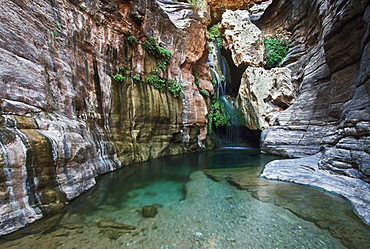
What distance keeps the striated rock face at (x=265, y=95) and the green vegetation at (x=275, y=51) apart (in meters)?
2.21

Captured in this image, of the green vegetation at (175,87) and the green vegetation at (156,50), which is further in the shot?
the green vegetation at (175,87)

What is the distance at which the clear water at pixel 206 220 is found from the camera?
249 centimetres

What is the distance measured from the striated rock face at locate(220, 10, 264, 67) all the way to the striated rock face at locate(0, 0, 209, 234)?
17.8 feet

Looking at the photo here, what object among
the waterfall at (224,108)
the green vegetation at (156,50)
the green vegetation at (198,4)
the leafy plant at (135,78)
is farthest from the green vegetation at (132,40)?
the waterfall at (224,108)

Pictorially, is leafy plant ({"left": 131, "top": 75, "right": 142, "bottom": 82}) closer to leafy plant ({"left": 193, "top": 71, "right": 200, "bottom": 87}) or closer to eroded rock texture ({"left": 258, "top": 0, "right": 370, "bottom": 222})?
leafy plant ({"left": 193, "top": 71, "right": 200, "bottom": 87})

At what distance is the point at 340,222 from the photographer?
292 cm

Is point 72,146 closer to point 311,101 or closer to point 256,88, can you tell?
point 311,101

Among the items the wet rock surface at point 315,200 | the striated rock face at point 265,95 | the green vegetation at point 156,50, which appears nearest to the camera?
the wet rock surface at point 315,200

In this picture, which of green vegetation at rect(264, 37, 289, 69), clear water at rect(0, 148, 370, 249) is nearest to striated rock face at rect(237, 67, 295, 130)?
green vegetation at rect(264, 37, 289, 69)

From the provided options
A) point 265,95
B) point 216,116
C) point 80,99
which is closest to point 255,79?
point 265,95

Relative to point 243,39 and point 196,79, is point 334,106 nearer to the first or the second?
point 196,79

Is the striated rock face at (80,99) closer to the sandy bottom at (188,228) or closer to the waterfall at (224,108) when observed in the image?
the sandy bottom at (188,228)

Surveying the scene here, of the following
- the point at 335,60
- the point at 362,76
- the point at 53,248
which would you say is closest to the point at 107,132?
the point at 53,248

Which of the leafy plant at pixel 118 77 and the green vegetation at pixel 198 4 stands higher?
the green vegetation at pixel 198 4
